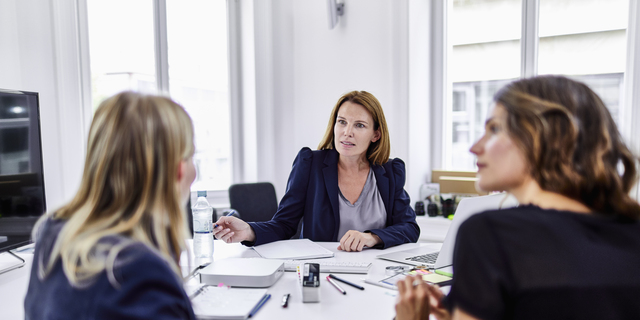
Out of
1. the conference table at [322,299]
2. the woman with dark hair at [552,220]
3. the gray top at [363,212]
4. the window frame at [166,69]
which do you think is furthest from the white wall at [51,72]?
the woman with dark hair at [552,220]

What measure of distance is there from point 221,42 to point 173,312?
123 inches

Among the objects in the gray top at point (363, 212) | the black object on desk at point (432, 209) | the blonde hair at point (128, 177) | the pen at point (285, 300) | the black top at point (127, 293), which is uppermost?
the blonde hair at point (128, 177)

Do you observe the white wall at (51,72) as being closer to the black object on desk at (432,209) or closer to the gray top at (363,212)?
the gray top at (363,212)

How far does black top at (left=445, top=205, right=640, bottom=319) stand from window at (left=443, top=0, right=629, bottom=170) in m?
2.46

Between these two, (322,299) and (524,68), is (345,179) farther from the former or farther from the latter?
(524,68)

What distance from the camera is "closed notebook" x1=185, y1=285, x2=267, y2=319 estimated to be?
1.00 meters

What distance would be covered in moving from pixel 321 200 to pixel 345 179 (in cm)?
19

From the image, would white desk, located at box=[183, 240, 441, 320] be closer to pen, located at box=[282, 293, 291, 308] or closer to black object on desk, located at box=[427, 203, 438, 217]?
pen, located at box=[282, 293, 291, 308]

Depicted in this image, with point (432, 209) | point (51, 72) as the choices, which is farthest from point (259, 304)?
point (432, 209)

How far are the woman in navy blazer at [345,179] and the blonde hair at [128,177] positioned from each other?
3.93 ft

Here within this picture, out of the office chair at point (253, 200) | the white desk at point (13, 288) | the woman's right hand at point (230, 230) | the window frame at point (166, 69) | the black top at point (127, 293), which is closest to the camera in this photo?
the black top at point (127, 293)

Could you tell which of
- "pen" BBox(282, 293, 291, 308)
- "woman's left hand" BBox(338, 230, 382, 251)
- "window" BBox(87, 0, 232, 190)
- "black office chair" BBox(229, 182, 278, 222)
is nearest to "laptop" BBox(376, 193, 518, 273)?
"woman's left hand" BBox(338, 230, 382, 251)

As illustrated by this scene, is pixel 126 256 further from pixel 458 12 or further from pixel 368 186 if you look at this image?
pixel 458 12

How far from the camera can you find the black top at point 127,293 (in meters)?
0.59
